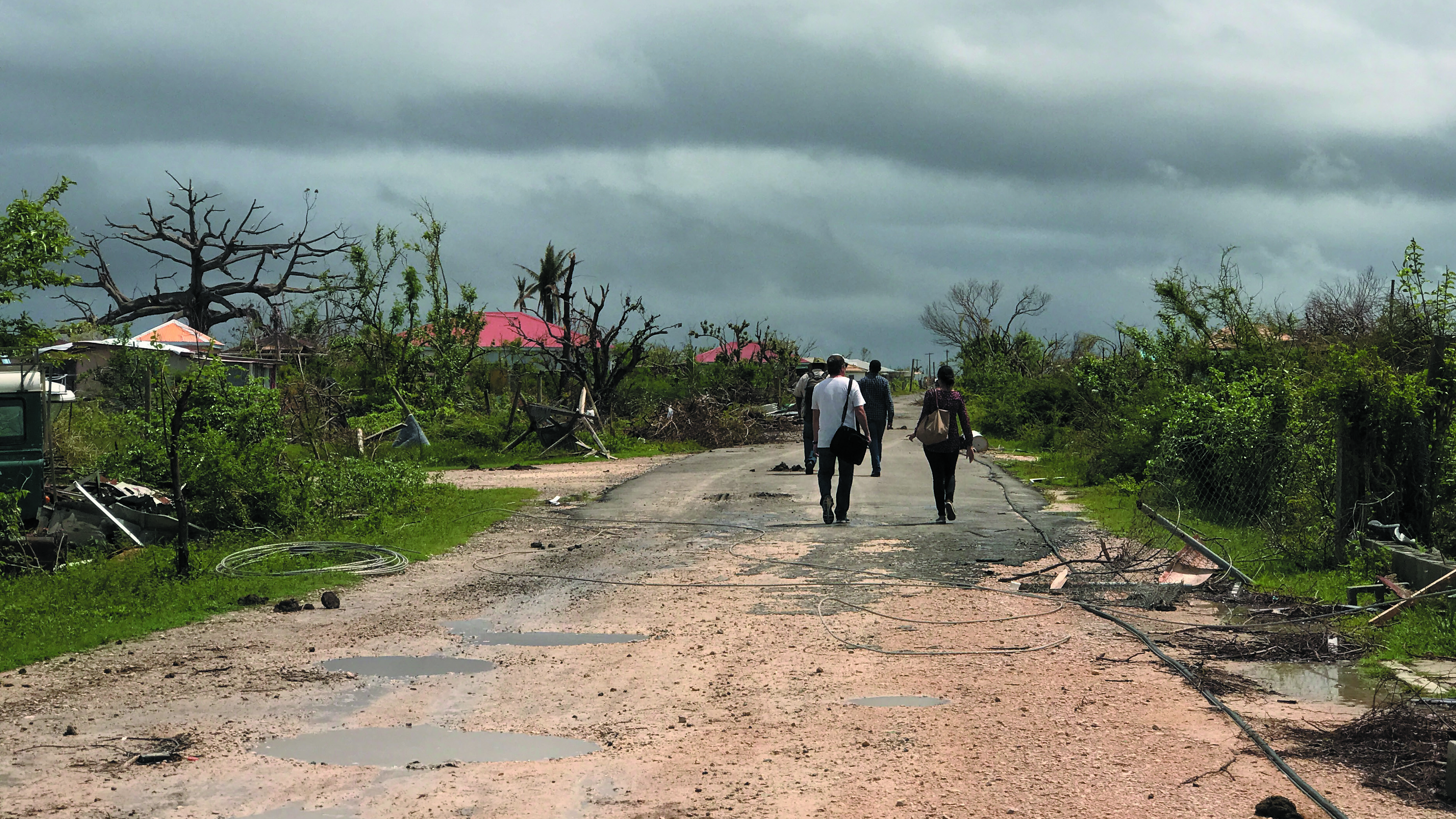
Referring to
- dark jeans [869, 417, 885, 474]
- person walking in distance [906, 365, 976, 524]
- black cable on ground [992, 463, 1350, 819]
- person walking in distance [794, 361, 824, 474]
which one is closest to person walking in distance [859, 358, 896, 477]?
dark jeans [869, 417, 885, 474]

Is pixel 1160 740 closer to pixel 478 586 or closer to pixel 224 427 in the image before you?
pixel 478 586

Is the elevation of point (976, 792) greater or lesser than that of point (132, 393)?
lesser

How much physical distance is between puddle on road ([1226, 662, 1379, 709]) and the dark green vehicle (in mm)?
10935

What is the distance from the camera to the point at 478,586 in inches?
406

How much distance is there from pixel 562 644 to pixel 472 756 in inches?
99.7

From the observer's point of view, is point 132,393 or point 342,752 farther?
point 132,393

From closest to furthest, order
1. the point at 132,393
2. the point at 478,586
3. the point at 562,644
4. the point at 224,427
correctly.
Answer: the point at 562,644, the point at 478,586, the point at 224,427, the point at 132,393

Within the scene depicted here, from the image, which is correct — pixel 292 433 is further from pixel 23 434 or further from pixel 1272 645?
pixel 1272 645

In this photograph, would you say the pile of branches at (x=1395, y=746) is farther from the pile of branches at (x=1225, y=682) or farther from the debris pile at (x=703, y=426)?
the debris pile at (x=703, y=426)

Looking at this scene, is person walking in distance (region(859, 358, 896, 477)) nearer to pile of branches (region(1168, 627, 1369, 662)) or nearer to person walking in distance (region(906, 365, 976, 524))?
person walking in distance (region(906, 365, 976, 524))

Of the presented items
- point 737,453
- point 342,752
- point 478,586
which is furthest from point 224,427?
point 737,453

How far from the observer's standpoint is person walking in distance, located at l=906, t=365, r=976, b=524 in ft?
46.3

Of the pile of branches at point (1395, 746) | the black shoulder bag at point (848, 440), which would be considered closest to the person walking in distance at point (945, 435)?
the black shoulder bag at point (848, 440)

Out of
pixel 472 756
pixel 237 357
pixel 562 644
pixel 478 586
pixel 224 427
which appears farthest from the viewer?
pixel 237 357
